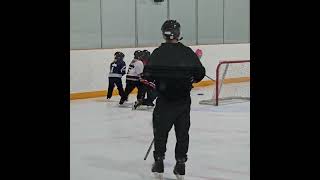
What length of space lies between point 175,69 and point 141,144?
2.44 meters

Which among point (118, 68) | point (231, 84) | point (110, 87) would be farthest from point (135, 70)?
point (231, 84)

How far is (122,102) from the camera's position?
11055 millimetres

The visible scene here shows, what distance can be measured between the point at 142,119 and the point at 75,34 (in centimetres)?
393

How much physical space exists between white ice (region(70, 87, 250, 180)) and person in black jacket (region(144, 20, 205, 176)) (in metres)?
0.52

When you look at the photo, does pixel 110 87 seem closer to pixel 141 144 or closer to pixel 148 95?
pixel 148 95

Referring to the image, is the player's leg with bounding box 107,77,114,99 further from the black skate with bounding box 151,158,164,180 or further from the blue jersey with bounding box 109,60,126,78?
the black skate with bounding box 151,158,164,180

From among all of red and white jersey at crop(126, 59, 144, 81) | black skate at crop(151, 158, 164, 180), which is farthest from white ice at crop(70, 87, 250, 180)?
red and white jersey at crop(126, 59, 144, 81)

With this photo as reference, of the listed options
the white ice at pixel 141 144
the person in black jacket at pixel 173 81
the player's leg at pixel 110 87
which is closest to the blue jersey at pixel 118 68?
the player's leg at pixel 110 87

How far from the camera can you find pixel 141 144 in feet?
24.1

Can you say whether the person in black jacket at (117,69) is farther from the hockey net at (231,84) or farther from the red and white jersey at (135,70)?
the hockey net at (231,84)
